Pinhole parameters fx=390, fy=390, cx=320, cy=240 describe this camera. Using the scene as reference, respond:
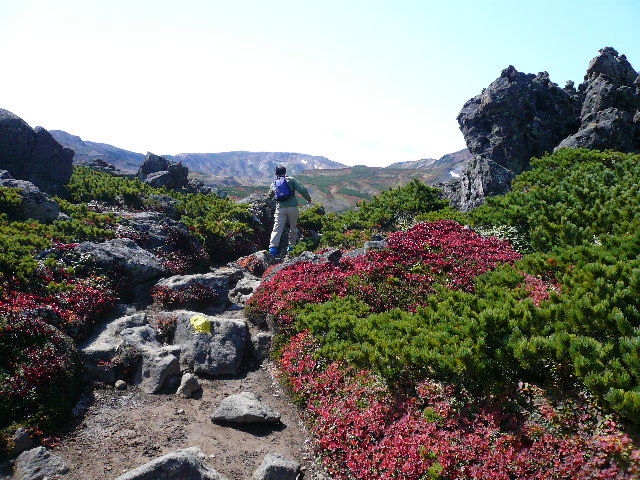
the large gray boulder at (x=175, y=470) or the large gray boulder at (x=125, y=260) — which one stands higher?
the large gray boulder at (x=125, y=260)

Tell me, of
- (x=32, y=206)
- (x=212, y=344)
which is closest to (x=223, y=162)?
(x=32, y=206)

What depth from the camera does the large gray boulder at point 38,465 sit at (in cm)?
564

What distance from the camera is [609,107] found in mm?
22047

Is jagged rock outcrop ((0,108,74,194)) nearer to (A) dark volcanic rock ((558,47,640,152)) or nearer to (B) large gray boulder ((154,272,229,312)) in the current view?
(B) large gray boulder ((154,272,229,312))

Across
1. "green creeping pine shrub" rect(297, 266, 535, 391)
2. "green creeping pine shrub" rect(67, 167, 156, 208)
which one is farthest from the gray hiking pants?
"green creeping pine shrub" rect(297, 266, 535, 391)

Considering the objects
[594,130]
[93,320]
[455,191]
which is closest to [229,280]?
[93,320]

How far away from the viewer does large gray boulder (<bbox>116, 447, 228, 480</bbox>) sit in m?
5.25

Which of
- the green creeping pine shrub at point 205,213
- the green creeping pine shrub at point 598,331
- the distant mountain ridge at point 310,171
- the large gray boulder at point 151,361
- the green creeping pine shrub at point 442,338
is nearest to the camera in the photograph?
the green creeping pine shrub at point 598,331

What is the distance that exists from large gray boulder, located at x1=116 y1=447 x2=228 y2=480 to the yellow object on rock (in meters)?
4.37

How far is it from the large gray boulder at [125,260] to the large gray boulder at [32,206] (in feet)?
13.9

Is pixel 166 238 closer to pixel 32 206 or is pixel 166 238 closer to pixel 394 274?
pixel 32 206

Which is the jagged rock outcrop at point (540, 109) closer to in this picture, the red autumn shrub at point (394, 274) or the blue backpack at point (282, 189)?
the blue backpack at point (282, 189)

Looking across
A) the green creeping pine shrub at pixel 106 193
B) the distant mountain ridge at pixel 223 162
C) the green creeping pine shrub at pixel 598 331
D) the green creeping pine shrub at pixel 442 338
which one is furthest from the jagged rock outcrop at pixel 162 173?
the distant mountain ridge at pixel 223 162

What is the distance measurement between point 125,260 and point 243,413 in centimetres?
819
